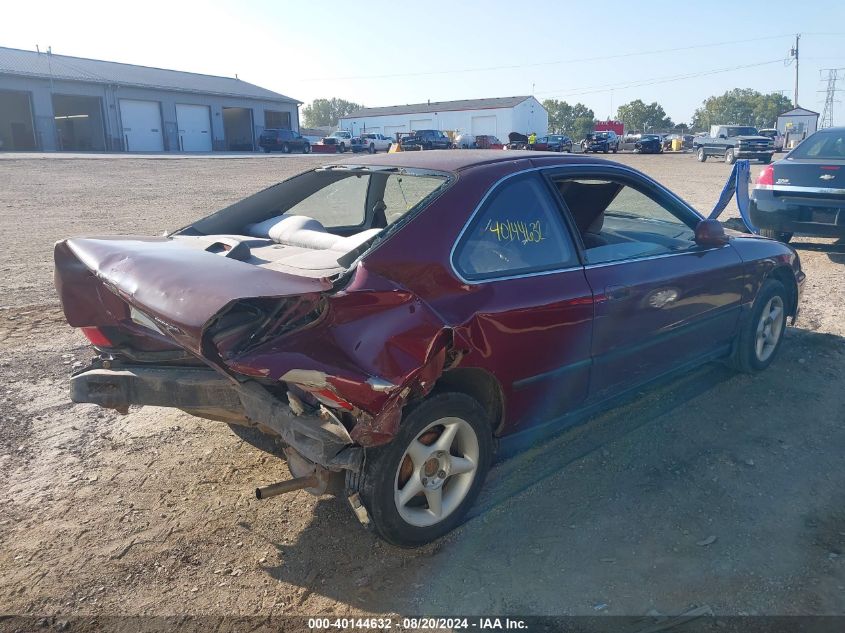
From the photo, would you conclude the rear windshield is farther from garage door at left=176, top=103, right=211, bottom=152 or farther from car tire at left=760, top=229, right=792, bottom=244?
garage door at left=176, top=103, right=211, bottom=152

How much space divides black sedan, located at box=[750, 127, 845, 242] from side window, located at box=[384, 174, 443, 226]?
607cm

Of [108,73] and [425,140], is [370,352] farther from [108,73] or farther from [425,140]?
[108,73]

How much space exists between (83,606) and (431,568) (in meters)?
1.41

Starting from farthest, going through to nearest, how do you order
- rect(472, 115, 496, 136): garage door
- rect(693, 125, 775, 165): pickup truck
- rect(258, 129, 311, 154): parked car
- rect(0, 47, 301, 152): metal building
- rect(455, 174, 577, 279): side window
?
rect(472, 115, 496, 136): garage door → rect(258, 129, 311, 154): parked car → rect(0, 47, 301, 152): metal building → rect(693, 125, 775, 165): pickup truck → rect(455, 174, 577, 279): side window

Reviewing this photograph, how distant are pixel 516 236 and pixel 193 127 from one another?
165ft

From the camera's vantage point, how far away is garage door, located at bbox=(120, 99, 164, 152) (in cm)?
4403

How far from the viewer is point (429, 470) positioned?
9.86 feet

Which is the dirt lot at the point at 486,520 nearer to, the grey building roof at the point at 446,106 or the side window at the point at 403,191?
the side window at the point at 403,191

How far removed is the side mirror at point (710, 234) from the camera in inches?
162

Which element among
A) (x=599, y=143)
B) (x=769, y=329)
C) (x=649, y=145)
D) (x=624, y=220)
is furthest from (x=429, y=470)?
(x=649, y=145)

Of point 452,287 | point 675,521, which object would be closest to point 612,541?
point 675,521

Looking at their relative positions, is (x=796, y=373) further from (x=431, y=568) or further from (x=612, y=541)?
(x=431, y=568)

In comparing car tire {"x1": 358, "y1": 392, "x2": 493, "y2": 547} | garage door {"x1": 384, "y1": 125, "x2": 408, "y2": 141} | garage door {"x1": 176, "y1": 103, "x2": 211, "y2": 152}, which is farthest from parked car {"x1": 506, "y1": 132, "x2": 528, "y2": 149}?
car tire {"x1": 358, "y1": 392, "x2": 493, "y2": 547}

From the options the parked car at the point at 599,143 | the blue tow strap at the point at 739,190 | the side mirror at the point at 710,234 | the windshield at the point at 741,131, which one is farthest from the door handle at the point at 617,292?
the parked car at the point at 599,143
